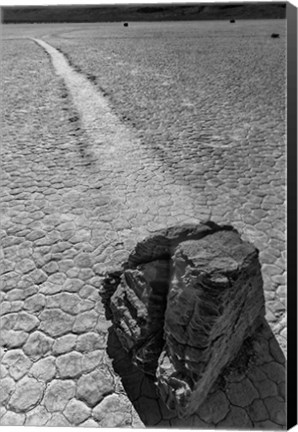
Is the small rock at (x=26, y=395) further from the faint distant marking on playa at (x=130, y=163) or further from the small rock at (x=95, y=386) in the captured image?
the faint distant marking on playa at (x=130, y=163)

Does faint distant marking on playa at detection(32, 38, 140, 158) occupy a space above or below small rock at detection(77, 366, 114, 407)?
above

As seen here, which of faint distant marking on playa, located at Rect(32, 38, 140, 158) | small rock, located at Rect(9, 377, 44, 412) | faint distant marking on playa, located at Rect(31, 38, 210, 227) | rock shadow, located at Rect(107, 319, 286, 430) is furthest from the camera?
faint distant marking on playa, located at Rect(32, 38, 140, 158)

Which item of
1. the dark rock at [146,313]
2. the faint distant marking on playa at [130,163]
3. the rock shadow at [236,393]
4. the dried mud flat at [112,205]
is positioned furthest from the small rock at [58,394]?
the faint distant marking on playa at [130,163]

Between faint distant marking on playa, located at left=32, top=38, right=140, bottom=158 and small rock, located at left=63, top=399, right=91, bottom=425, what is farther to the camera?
faint distant marking on playa, located at left=32, top=38, right=140, bottom=158

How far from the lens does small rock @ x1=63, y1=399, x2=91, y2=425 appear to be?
2268mm

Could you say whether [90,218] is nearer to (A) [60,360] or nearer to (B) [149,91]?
(A) [60,360]

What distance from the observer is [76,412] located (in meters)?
2.29

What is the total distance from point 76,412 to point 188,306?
1.10 m

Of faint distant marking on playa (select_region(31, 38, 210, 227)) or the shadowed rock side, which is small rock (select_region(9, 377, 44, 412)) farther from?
faint distant marking on playa (select_region(31, 38, 210, 227))

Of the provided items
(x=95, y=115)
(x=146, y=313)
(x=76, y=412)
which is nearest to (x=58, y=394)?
(x=76, y=412)

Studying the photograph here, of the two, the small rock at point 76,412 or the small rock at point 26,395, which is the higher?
the small rock at point 26,395

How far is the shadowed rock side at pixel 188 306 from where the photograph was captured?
1.91 meters

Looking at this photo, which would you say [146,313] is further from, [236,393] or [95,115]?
[95,115]

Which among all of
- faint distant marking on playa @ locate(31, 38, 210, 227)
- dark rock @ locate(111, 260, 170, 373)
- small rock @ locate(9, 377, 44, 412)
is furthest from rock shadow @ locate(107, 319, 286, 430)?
faint distant marking on playa @ locate(31, 38, 210, 227)
